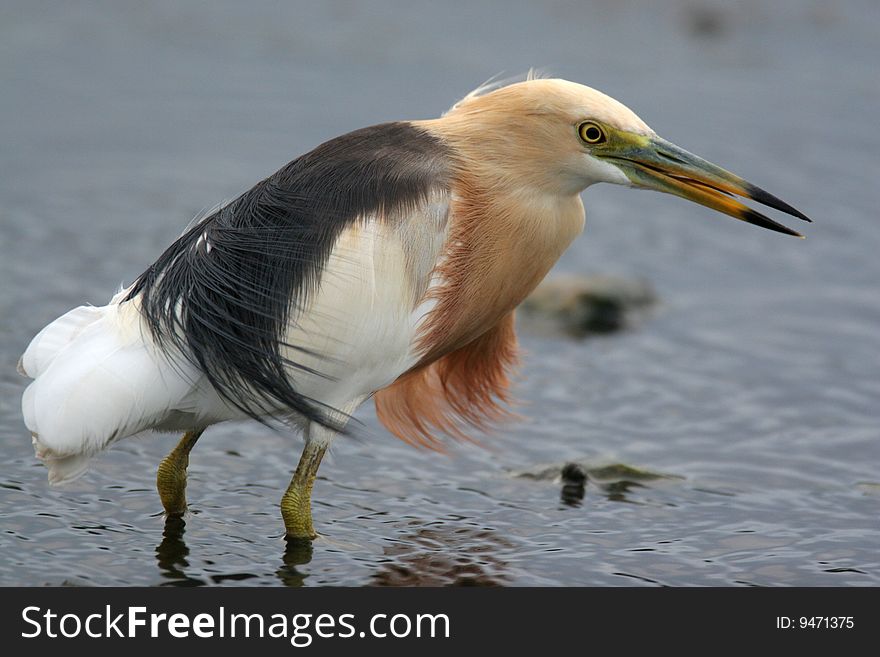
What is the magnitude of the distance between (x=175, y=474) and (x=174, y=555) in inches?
18.2

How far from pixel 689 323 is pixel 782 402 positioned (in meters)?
1.54

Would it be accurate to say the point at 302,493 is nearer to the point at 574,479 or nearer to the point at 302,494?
the point at 302,494

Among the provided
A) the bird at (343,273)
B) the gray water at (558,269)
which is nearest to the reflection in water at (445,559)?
the gray water at (558,269)

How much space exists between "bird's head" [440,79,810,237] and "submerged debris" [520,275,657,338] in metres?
3.86

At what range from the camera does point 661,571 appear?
698 cm

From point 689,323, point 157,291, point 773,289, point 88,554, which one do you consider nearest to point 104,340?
point 157,291

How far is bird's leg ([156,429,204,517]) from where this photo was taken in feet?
23.2

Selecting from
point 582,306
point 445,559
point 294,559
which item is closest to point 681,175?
point 445,559

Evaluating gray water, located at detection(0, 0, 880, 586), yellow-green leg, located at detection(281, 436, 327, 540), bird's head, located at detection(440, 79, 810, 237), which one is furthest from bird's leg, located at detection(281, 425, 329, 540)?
bird's head, located at detection(440, 79, 810, 237)

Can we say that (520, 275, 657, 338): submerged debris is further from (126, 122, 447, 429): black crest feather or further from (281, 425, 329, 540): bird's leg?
(126, 122, 447, 429): black crest feather

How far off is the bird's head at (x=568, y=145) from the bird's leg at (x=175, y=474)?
6.59 ft

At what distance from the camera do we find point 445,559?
23.2 feet

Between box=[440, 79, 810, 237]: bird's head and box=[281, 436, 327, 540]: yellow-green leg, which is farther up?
box=[440, 79, 810, 237]: bird's head

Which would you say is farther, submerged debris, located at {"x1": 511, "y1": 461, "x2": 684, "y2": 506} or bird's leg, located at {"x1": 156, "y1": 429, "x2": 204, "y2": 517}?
submerged debris, located at {"x1": 511, "y1": 461, "x2": 684, "y2": 506}
